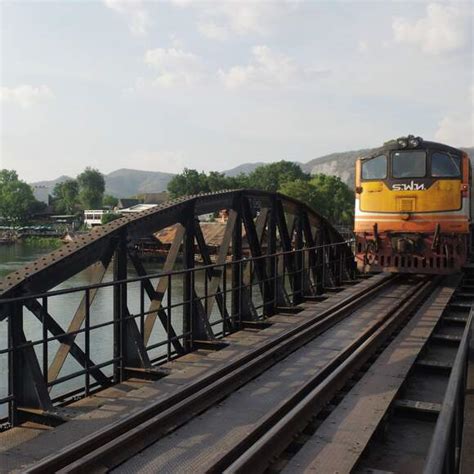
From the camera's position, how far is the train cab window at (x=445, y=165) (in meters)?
12.8

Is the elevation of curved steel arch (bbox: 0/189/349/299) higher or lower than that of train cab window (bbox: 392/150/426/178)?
lower

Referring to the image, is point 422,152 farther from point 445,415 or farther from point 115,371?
point 445,415

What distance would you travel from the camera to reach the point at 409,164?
525 inches

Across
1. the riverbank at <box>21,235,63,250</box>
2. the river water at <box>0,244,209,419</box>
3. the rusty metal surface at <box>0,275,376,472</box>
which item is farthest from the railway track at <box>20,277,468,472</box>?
the riverbank at <box>21,235,63,250</box>

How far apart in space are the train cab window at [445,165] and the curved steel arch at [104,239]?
14.5ft

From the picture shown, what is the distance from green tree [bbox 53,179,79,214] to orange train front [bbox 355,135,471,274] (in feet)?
450

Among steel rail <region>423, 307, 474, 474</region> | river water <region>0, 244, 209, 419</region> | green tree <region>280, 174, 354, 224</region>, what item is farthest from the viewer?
green tree <region>280, 174, 354, 224</region>

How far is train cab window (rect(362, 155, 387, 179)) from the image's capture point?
13.8 metres

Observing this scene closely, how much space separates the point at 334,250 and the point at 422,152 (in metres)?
4.30

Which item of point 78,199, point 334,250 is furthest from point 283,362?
point 78,199

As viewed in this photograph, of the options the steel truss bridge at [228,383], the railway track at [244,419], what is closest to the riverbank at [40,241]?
the steel truss bridge at [228,383]

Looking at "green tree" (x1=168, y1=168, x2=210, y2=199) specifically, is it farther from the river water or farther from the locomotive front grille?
the locomotive front grille

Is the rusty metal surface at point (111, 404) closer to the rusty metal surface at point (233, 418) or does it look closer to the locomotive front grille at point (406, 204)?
the rusty metal surface at point (233, 418)

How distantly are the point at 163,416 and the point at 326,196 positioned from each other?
8574 centimetres
